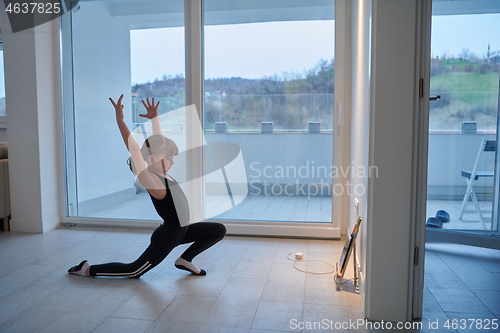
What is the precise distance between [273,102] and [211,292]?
6.21ft

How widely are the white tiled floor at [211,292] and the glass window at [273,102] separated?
0.53 metres

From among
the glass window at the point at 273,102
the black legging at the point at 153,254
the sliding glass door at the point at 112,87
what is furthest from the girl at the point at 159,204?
the sliding glass door at the point at 112,87

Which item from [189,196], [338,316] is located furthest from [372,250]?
[189,196]

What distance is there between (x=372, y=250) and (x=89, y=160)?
10.2 ft

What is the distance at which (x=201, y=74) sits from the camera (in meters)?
3.87

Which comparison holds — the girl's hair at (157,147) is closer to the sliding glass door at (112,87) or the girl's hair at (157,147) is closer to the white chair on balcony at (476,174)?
the sliding glass door at (112,87)

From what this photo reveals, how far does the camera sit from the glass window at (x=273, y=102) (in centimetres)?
373

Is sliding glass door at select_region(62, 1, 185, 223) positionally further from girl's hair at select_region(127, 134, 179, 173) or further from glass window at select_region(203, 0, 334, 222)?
girl's hair at select_region(127, 134, 179, 173)

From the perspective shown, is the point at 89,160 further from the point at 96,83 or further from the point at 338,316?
the point at 338,316

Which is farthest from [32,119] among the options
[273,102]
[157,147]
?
[273,102]

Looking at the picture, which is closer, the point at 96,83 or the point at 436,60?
the point at 436,60

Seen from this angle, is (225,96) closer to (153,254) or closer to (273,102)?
(273,102)

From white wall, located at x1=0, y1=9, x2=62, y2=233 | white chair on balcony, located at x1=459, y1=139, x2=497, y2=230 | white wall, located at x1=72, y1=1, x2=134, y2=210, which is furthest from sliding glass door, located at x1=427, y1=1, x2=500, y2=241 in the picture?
white wall, located at x1=0, y1=9, x2=62, y2=233

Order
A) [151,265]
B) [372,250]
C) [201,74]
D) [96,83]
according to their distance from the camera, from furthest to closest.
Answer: [96,83] → [201,74] → [151,265] → [372,250]
